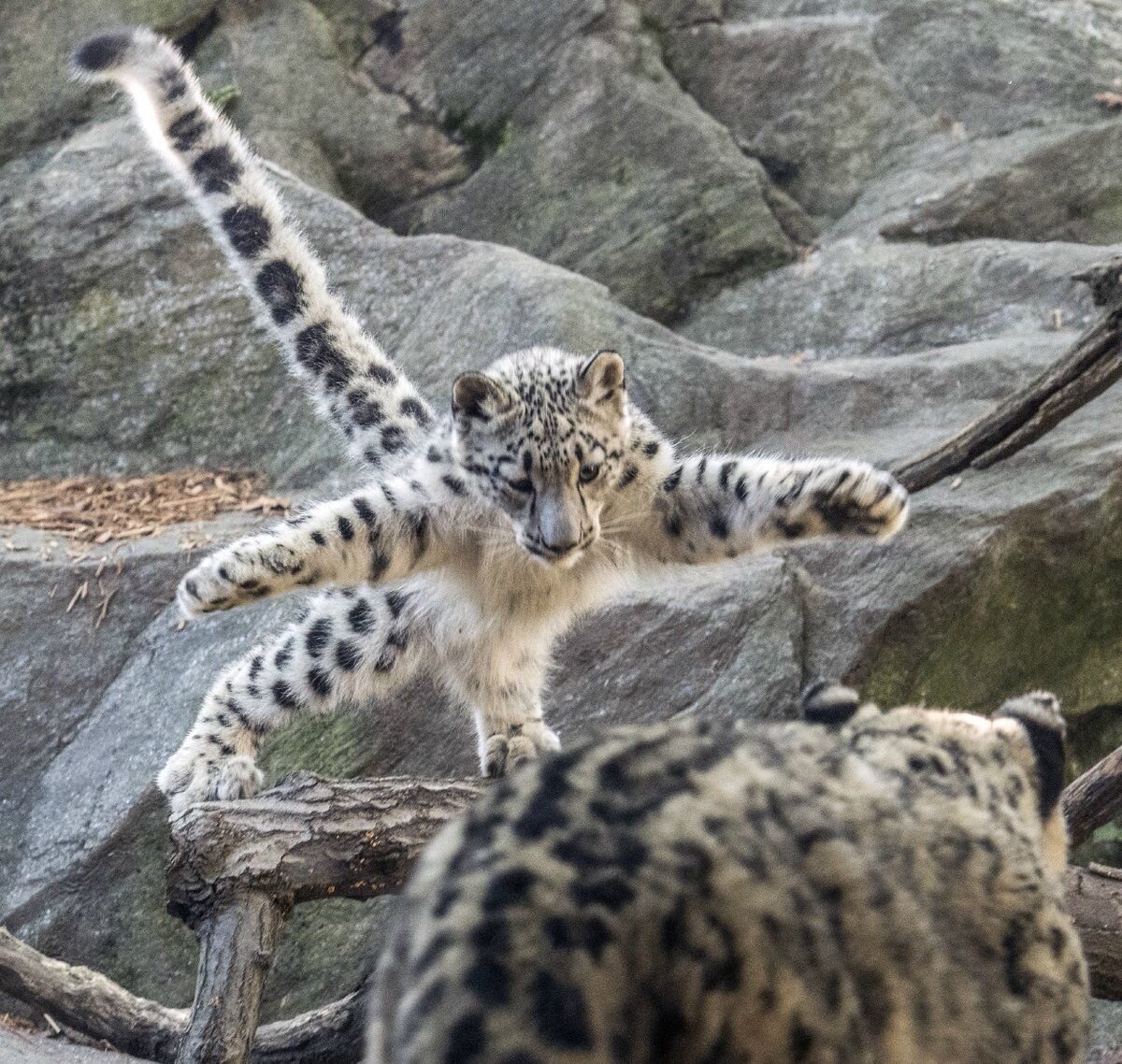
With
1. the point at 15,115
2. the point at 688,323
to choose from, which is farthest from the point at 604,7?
the point at 15,115

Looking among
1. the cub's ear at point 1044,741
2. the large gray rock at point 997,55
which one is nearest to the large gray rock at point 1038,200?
the large gray rock at point 997,55

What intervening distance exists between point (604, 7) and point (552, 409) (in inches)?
316

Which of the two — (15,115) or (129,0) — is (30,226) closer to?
(15,115)

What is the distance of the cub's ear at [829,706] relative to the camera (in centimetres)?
269

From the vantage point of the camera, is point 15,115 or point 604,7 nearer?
point 15,115

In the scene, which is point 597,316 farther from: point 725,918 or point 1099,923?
point 725,918

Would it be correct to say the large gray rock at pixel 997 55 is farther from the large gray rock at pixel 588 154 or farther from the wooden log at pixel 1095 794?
the wooden log at pixel 1095 794

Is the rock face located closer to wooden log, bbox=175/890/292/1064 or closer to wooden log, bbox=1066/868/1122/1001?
wooden log, bbox=175/890/292/1064

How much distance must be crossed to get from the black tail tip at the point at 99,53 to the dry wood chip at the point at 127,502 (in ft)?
8.28

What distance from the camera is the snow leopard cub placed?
1.70 m

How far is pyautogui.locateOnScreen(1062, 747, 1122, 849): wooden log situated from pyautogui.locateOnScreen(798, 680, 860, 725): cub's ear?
2.16 metres

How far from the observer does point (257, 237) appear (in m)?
7.02

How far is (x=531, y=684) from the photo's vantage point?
6336 millimetres

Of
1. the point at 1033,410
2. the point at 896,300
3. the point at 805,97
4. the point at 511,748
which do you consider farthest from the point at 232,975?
the point at 805,97
